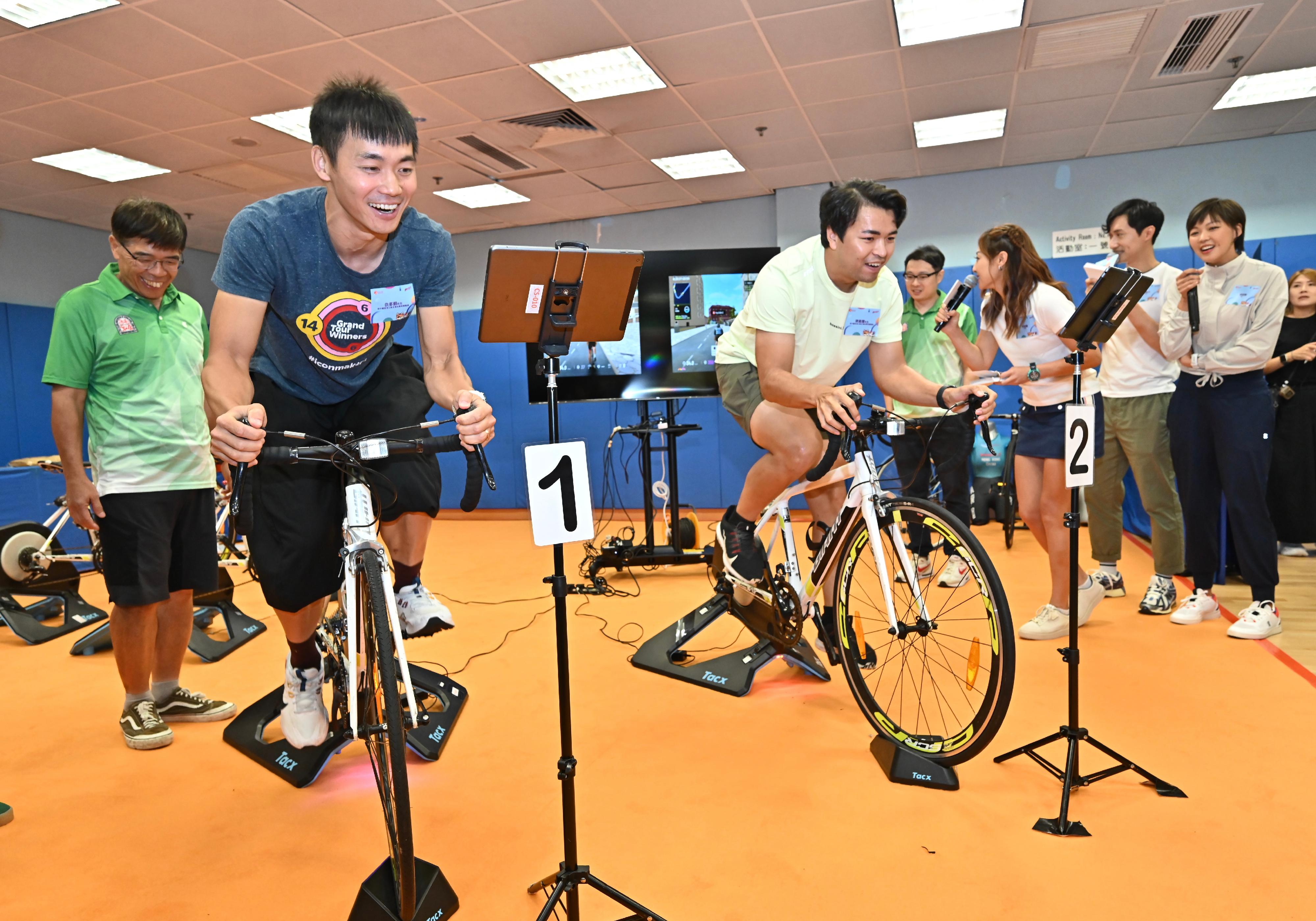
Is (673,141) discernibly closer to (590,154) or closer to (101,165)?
(590,154)

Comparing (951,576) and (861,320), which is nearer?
(861,320)

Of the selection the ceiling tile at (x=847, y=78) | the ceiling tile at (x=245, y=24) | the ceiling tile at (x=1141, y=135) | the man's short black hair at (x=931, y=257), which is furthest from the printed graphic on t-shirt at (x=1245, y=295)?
the ceiling tile at (x=245, y=24)

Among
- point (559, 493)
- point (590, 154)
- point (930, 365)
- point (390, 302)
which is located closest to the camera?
point (559, 493)

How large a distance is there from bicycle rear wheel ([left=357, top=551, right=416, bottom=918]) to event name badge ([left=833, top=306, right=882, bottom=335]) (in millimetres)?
1648

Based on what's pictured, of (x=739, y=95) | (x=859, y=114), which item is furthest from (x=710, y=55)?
(x=859, y=114)

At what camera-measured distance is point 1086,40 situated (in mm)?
4746

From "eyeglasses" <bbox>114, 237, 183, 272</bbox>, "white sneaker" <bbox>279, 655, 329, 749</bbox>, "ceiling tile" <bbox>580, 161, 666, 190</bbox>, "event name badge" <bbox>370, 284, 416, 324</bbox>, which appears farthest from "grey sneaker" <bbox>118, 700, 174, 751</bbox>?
"ceiling tile" <bbox>580, 161, 666, 190</bbox>

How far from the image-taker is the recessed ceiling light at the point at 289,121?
17.7 ft

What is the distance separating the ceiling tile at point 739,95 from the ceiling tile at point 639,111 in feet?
0.33

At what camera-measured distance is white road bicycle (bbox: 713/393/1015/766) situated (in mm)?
1850

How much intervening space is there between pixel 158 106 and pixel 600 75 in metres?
2.95

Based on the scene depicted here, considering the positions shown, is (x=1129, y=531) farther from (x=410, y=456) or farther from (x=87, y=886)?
(x=87, y=886)

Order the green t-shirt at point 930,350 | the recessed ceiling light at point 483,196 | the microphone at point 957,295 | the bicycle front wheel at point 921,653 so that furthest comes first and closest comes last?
the recessed ceiling light at point 483,196 < the green t-shirt at point 930,350 < the microphone at point 957,295 < the bicycle front wheel at point 921,653

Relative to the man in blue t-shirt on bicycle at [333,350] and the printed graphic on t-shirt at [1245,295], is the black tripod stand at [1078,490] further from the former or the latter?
the printed graphic on t-shirt at [1245,295]
